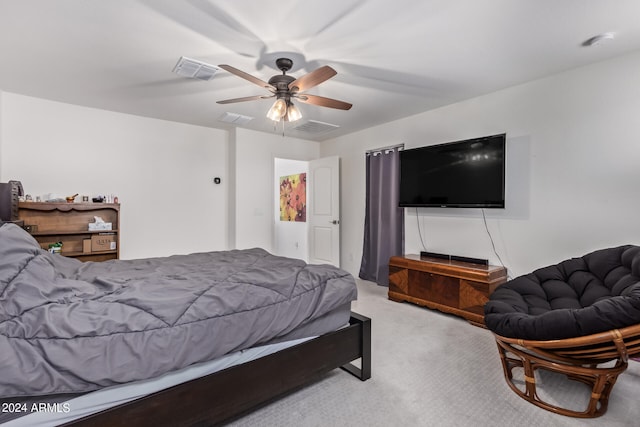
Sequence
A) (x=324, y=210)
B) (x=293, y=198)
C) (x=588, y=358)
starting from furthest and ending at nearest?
(x=293, y=198) → (x=324, y=210) → (x=588, y=358)

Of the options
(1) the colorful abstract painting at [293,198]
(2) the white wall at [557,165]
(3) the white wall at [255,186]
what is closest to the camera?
(2) the white wall at [557,165]

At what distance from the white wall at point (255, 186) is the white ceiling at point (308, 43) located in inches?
53.8

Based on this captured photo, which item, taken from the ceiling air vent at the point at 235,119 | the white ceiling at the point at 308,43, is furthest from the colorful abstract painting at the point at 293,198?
the white ceiling at the point at 308,43

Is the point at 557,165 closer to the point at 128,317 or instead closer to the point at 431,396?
the point at 431,396

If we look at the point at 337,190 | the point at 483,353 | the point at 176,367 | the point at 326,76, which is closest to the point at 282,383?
the point at 176,367

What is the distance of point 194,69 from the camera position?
2703 mm

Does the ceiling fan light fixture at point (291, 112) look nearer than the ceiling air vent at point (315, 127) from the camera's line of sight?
Yes

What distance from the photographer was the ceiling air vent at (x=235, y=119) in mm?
4052

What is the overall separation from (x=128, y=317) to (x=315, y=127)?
3.82 meters

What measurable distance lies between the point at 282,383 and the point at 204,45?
2.45 m

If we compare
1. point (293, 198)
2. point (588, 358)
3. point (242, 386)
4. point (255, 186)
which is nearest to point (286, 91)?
point (242, 386)

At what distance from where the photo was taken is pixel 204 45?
7.79 ft

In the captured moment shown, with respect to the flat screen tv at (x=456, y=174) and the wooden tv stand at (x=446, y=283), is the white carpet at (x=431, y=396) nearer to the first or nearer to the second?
the wooden tv stand at (x=446, y=283)

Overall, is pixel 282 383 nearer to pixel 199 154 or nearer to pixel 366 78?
pixel 366 78
